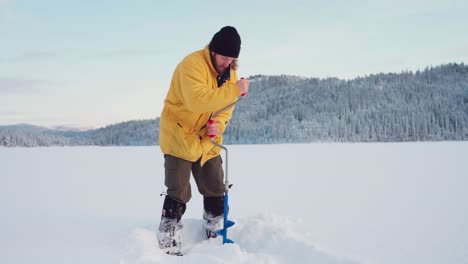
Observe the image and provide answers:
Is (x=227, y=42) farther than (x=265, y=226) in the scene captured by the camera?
No

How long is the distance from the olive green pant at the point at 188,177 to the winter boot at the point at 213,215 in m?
0.06

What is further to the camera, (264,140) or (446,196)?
(264,140)

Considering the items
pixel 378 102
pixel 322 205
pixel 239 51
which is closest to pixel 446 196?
pixel 322 205

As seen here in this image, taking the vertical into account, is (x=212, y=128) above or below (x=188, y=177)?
above

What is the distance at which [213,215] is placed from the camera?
11.0ft

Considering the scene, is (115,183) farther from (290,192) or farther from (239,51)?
(239,51)

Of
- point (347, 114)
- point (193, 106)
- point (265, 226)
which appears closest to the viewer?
point (193, 106)

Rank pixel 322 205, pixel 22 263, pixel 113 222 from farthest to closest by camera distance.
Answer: pixel 322 205 < pixel 113 222 < pixel 22 263

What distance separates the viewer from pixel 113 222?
11.7 ft

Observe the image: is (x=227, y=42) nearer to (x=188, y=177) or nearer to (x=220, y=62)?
(x=220, y=62)

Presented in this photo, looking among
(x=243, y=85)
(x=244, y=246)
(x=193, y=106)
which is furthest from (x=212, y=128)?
(x=244, y=246)

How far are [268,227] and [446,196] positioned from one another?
312cm

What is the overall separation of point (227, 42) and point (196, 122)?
0.67 m

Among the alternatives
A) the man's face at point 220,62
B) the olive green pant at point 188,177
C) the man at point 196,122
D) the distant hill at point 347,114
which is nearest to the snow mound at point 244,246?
Answer: the man at point 196,122
